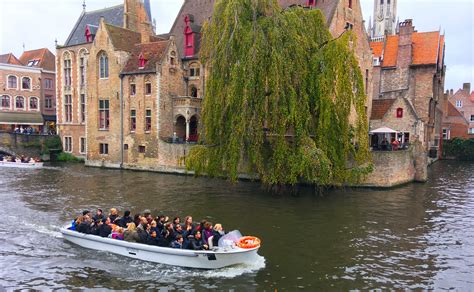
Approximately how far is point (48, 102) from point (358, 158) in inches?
1627

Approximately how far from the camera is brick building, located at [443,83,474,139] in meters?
52.4

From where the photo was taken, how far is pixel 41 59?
164 feet

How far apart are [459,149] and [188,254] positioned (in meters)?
44.0

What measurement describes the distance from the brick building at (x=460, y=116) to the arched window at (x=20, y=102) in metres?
50.7

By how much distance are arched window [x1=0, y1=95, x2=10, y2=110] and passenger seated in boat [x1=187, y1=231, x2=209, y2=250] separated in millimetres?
41701

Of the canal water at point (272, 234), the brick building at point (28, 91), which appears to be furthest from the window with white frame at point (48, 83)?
the canal water at point (272, 234)

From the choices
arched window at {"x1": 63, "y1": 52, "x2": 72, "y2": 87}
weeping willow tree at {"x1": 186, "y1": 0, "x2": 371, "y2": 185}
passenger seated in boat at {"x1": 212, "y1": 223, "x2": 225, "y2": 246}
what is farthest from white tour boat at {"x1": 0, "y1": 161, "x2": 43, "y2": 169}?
passenger seated in boat at {"x1": 212, "y1": 223, "x2": 225, "y2": 246}

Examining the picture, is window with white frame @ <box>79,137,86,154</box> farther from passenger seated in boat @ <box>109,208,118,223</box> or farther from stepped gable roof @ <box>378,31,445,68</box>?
stepped gable roof @ <box>378,31,445,68</box>

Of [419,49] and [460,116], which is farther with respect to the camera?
[460,116]

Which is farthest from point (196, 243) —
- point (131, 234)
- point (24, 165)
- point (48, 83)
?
point (48, 83)

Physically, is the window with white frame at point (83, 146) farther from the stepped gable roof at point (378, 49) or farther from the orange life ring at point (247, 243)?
the orange life ring at point (247, 243)

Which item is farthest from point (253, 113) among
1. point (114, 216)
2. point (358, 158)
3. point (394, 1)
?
point (394, 1)

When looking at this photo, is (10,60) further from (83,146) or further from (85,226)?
(85,226)

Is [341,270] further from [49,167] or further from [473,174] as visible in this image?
[49,167]
